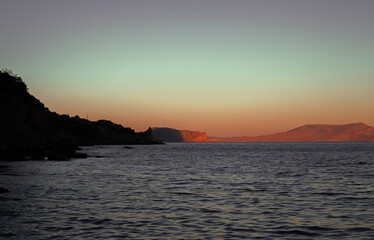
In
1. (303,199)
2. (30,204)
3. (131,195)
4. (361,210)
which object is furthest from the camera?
(131,195)

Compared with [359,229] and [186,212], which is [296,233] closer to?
[359,229]

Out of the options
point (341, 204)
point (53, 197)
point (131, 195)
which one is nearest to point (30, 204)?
point (53, 197)

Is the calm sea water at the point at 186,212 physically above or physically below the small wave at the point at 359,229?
above

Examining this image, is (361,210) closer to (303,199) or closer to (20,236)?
(303,199)

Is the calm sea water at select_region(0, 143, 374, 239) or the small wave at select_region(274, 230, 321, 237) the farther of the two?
the calm sea water at select_region(0, 143, 374, 239)

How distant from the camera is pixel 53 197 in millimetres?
23125

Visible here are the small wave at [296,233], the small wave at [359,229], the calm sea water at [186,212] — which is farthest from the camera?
the small wave at [359,229]

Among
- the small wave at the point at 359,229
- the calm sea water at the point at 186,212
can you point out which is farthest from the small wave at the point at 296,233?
the small wave at the point at 359,229

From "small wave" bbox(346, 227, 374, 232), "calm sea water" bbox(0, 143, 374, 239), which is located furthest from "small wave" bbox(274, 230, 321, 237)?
A: "small wave" bbox(346, 227, 374, 232)

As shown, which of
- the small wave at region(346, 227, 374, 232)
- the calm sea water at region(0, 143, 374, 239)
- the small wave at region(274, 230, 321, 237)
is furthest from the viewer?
the small wave at region(346, 227, 374, 232)

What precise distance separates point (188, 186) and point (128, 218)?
13.0 m

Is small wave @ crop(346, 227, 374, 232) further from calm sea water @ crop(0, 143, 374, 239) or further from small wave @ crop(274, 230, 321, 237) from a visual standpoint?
small wave @ crop(274, 230, 321, 237)

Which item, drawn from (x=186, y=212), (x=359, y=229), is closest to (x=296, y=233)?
(x=359, y=229)

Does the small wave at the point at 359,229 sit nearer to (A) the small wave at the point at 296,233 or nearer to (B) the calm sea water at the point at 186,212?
(B) the calm sea water at the point at 186,212
